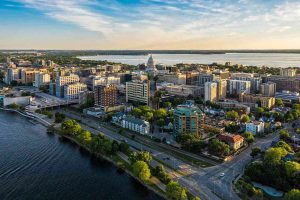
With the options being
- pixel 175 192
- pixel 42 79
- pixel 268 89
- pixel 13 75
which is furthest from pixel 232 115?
pixel 13 75

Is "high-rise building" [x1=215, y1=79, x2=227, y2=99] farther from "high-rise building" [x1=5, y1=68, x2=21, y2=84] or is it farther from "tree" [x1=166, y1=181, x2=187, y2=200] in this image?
"high-rise building" [x1=5, y1=68, x2=21, y2=84]

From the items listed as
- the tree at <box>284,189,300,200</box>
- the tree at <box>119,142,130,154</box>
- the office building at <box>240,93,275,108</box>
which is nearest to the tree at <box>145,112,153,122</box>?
the tree at <box>119,142,130,154</box>

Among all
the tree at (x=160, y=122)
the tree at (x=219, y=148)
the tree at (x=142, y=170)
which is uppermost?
the tree at (x=160, y=122)

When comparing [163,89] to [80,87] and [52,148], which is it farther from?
[52,148]

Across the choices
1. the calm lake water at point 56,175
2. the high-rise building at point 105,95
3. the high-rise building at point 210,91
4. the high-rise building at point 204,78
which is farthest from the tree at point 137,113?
the high-rise building at point 204,78

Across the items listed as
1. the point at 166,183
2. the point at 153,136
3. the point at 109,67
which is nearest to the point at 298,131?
the point at 153,136

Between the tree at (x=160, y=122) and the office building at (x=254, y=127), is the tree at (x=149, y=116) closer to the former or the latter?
the tree at (x=160, y=122)
